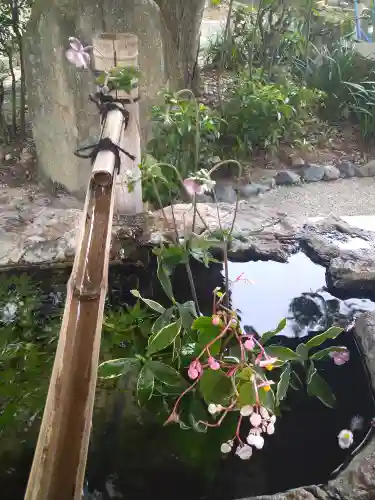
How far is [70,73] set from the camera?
3068 millimetres

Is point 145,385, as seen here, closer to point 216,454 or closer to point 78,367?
point 216,454

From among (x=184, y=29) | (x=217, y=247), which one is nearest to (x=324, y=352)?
(x=217, y=247)

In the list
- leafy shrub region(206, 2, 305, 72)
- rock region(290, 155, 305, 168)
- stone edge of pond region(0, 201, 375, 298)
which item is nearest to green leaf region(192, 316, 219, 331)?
stone edge of pond region(0, 201, 375, 298)

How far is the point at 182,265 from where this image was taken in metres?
2.47

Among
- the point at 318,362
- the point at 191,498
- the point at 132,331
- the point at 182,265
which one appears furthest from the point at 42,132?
the point at 191,498

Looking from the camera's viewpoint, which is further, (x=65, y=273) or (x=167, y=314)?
(x=65, y=273)

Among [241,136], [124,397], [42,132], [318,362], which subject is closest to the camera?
[124,397]

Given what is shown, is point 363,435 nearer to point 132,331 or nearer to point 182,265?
point 132,331

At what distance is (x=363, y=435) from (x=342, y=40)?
424 cm

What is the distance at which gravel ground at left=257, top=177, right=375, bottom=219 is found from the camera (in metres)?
3.62

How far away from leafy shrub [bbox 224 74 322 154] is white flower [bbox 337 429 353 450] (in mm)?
2551

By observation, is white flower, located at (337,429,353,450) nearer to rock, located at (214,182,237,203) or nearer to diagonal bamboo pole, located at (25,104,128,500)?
diagonal bamboo pole, located at (25,104,128,500)

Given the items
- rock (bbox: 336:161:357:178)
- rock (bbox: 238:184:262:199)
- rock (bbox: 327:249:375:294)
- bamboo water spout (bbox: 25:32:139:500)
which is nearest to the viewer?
bamboo water spout (bbox: 25:32:139:500)

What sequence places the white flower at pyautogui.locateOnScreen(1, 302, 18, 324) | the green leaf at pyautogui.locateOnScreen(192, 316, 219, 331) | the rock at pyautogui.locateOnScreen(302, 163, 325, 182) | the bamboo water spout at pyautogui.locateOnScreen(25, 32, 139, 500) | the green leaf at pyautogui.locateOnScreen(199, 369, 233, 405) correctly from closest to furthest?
the bamboo water spout at pyautogui.locateOnScreen(25, 32, 139, 500) < the green leaf at pyautogui.locateOnScreen(199, 369, 233, 405) < the green leaf at pyautogui.locateOnScreen(192, 316, 219, 331) < the white flower at pyautogui.locateOnScreen(1, 302, 18, 324) < the rock at pyautogui.locateOnScreen(302, 163, 325, 182)
